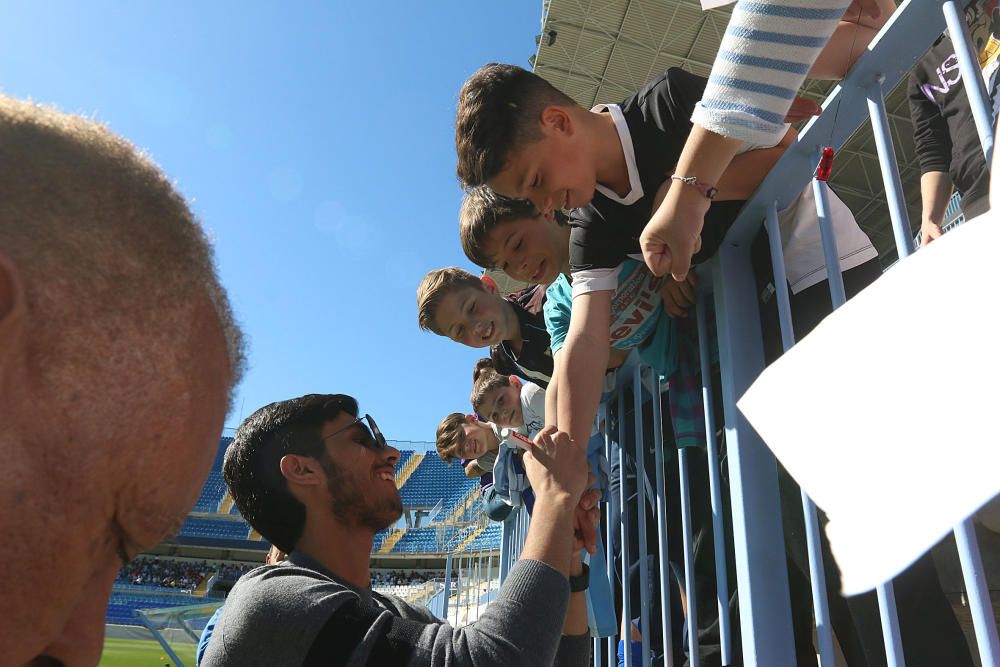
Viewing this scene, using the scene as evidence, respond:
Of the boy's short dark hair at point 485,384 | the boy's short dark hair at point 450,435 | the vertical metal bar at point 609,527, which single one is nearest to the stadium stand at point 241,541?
the boy's short dark hair at point 450,435

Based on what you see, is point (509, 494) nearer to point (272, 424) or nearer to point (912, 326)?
point (272, 424)

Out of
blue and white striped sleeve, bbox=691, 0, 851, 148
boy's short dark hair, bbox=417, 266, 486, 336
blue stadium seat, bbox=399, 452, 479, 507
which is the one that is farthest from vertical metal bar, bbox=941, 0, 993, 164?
blue stadium seat, bbox=399, 452, 479, 507

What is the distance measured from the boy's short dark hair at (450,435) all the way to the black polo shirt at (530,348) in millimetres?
807

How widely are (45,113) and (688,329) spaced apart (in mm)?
1474

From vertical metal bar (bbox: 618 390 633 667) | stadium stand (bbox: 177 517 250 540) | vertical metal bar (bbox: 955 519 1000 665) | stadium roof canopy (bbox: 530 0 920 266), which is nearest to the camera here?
vertical metal bar (bbox: 955 519 1000 665)

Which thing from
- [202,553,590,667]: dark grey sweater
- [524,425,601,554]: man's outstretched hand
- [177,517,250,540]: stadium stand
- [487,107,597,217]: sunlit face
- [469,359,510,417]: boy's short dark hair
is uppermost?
[177,517,250,540]: stadium stand

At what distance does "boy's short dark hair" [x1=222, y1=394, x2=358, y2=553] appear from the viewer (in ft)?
6.02

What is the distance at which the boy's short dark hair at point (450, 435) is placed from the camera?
3596mm

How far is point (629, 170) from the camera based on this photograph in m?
1.50

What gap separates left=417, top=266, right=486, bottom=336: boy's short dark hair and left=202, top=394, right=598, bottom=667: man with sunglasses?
81cm

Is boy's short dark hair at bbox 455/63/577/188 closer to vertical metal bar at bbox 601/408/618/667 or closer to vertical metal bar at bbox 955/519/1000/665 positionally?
vertical metal bar at bbox 955/519/1000/665

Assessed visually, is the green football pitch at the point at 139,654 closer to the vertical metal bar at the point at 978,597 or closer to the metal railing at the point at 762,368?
the metal railing at the point at 762,368

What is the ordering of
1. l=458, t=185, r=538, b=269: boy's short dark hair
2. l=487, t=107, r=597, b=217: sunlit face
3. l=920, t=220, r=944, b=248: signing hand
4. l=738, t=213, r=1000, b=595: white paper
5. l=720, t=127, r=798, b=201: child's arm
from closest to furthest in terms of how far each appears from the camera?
l=738, t=213, r=1000, b=595: white paper → l=720, t=127, r=798, b=201: child's arm → l=487, t=107, r=597, b=217: sunlit face → l=920, t=220, r=944, b=248: signing hand → l=458, t=185, r=538, b=269: boy's short dark hair

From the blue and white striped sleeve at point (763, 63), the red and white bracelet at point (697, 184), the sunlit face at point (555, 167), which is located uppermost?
the sunlit face at point (555, 167)
